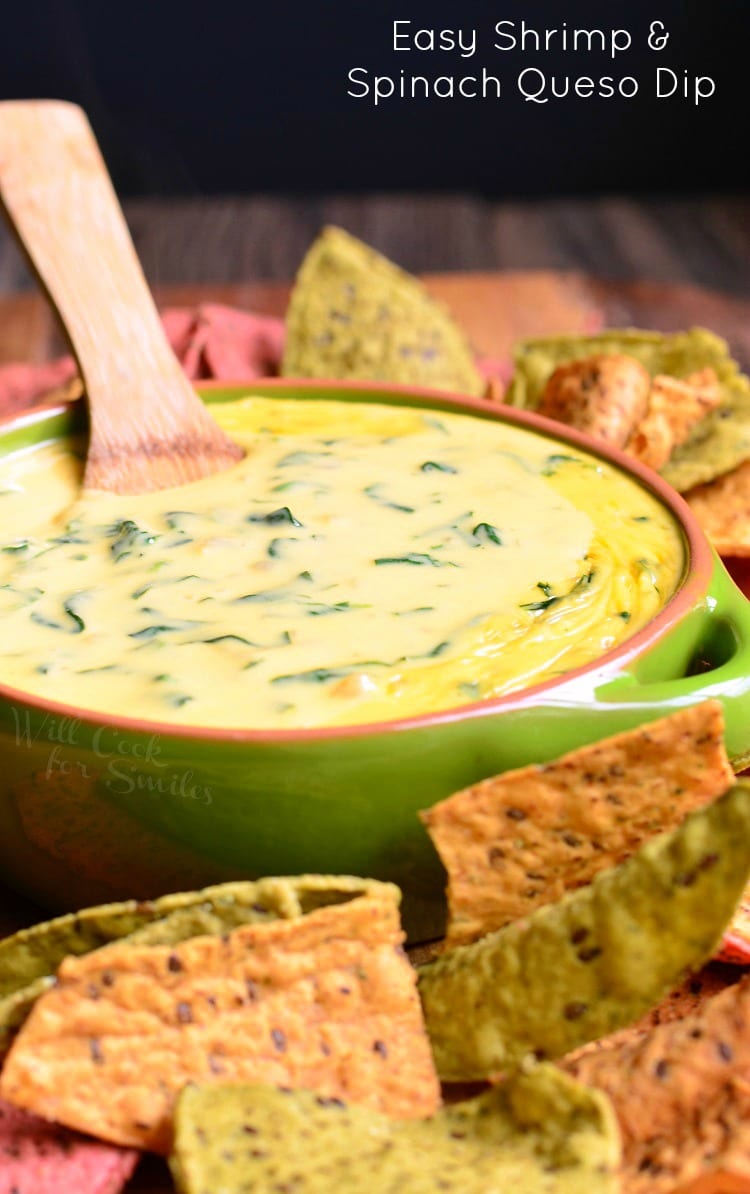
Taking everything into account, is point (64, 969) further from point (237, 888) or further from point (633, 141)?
point (633, 141)

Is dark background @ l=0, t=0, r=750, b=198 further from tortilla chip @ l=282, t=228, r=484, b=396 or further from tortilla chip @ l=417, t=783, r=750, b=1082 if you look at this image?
tortilla chip @ l=417, t=783, r=750, b=1082

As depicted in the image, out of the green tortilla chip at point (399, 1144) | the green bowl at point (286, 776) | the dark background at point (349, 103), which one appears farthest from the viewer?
the dark background at point (349, 103)

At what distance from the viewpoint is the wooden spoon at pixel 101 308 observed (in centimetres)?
190

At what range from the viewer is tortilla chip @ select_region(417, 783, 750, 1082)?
1111mm

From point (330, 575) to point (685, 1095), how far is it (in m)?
0.64

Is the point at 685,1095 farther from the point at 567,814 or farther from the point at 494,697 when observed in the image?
the point at 494,697

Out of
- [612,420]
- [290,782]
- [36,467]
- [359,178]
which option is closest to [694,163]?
[359,178]

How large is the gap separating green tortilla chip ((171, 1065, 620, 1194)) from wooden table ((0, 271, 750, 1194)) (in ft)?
6.31

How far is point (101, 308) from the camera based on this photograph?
6.87 feet

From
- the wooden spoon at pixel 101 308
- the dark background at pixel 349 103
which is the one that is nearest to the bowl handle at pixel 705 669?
the wooden spoon at pixel 101 308

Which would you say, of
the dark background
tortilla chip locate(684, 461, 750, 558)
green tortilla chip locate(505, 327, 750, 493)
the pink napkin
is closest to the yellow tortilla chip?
tortilla chip locate(684, 461, 750, 558)

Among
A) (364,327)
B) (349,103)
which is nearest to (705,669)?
(364,327)

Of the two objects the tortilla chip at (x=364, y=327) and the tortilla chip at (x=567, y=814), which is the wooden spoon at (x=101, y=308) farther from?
the tortilla chip at (x=567, y=814)

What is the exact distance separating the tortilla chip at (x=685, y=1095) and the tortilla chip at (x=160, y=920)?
243 millimetres
